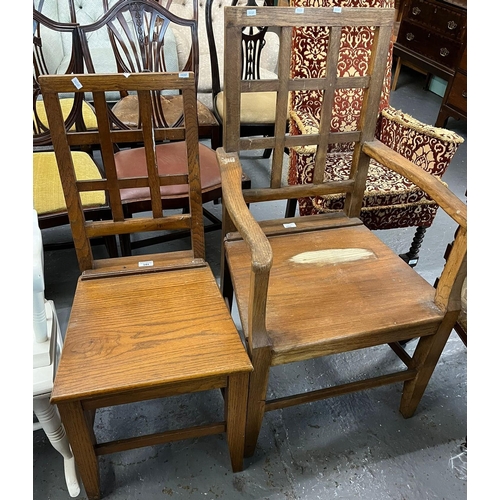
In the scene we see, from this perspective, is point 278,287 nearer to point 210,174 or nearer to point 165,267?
point 165,267

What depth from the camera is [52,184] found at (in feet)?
5.18

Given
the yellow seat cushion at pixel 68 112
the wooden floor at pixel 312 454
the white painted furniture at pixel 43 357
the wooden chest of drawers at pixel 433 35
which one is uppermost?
the wooden chest of drawers at pixel 433 35

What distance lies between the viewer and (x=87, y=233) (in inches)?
46.4

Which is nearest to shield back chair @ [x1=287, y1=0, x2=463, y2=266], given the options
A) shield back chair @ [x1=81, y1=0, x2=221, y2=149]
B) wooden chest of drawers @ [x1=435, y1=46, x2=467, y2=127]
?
shield back chair @ [x1=81, y1=0, x2=221, y2=149]

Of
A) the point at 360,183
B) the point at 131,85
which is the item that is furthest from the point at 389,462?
the point at 131,85

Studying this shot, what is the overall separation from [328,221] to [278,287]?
38 cm

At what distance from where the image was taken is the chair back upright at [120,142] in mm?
1008

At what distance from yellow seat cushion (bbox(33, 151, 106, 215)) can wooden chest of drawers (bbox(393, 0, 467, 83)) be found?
2.93m

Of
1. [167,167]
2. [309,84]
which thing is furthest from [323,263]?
[167,167]

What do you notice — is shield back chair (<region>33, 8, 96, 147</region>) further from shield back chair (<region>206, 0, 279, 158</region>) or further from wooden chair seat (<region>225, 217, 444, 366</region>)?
wooden chair seat (<region>225, 217, 444, 366</region>)

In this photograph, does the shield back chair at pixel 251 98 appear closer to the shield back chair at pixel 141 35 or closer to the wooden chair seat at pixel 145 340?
the shield back chair at pixel 141 35

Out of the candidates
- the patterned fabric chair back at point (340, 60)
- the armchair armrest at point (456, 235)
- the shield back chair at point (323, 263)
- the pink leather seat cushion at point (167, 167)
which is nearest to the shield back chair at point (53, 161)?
the pink leather seat cushion at point (167, 167)

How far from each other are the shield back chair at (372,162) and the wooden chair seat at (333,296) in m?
0.30

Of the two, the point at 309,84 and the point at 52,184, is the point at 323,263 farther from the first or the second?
the point at 52,184
